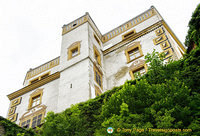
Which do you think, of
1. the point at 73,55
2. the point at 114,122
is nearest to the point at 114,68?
the point at 73,55

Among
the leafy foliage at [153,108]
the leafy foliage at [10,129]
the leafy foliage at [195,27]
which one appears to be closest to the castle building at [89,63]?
the leafy foliage at [195,27]

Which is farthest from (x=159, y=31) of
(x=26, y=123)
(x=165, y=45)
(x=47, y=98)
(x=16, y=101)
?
(x=16, y=101)

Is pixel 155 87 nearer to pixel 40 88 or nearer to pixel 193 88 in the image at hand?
pixel 193 88

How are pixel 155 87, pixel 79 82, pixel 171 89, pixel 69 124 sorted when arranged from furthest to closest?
pixel 79 82
pixel 69 124
pixel 155 87
pixel 171 89

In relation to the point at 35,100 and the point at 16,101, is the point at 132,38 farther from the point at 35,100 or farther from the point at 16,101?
the point at 16,101

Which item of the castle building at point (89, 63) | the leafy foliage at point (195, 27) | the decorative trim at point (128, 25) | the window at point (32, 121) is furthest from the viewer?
the decorative trim at point (128, 25)

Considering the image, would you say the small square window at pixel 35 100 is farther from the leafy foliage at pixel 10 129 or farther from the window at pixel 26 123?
the leafy foliage at pixel 10 129

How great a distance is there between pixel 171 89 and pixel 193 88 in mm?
1568

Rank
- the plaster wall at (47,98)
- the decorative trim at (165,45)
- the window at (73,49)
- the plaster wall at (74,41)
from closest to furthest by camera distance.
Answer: the decorative trim at (165,45) → the plaster wall at (47,98) → the plaster wall at (74,41) → the window at (73,49)

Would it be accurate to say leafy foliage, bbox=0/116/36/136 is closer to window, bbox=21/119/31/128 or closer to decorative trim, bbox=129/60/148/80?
window, bbox=21/119/31/128

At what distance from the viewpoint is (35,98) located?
23.3m

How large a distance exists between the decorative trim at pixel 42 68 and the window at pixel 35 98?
3.88m

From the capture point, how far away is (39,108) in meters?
21.4

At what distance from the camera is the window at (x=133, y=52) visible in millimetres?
21959
